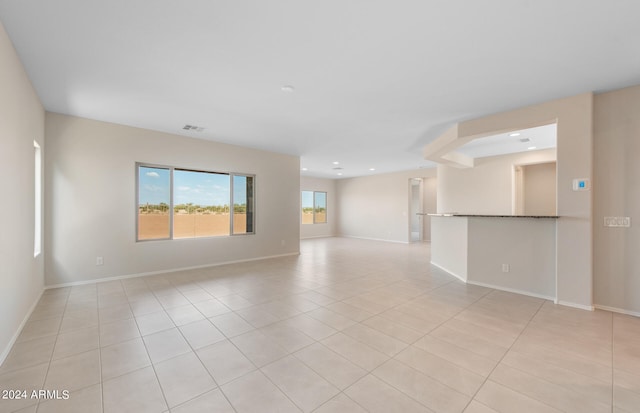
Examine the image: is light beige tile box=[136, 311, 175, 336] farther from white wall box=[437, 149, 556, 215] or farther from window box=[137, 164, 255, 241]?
white wall box=[437, 149, 556, 215]

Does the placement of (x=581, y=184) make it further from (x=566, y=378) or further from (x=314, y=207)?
(x=314, y=207)

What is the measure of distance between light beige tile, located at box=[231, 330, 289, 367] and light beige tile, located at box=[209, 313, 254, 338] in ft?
0.33

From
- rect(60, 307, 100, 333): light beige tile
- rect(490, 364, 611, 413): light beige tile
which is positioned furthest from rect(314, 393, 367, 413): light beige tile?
rect(60, 307, 100, 333): light beige tile

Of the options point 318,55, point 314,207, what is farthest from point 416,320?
point 314,207

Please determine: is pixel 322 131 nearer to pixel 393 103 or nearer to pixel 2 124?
pixel 393 103

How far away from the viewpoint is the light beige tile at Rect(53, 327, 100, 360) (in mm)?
2255

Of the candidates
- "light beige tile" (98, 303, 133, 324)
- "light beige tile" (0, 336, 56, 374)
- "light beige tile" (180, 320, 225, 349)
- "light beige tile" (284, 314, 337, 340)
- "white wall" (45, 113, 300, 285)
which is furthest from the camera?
"white wall" (45, 113, 300, 285)

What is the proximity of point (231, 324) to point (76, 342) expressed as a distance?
4.46ft

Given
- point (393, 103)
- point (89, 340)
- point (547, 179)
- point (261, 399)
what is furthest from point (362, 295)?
point (547, 179)

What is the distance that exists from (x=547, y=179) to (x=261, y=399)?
7.98 meters

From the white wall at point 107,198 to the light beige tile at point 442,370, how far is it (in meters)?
4.63

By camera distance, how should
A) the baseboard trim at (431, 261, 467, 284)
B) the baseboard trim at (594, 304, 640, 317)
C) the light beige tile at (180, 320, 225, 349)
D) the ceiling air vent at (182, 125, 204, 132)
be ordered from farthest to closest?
the ceiling air vent at (182, 125, 204, 132) < the baseboard trim at (431, 261, 467, 284) < the baseboard trim at (594, 304, 640, 317) < the light beige tile at (180, 320, 225, 349)

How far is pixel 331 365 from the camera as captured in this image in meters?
2.06

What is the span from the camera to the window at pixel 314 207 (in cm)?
1110
